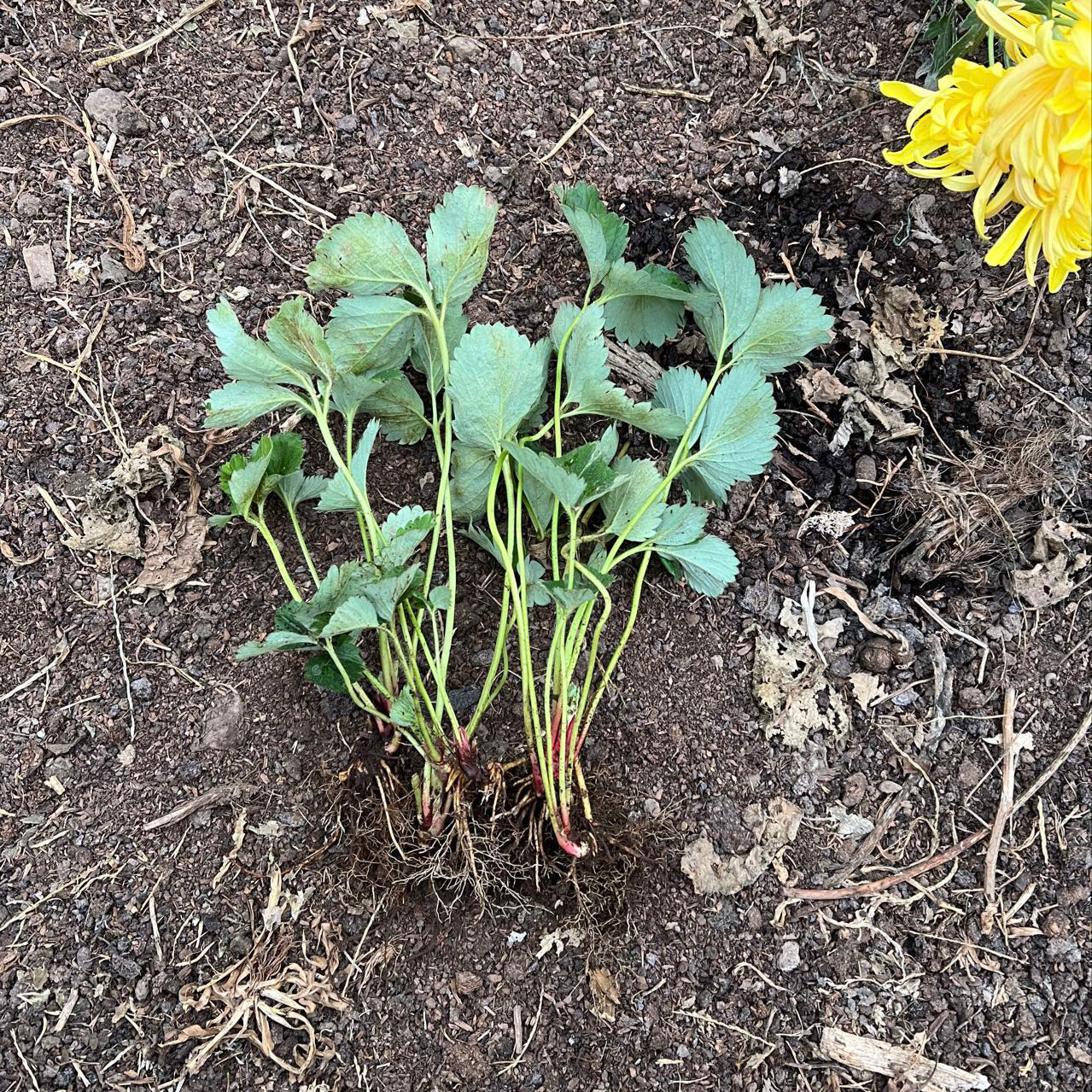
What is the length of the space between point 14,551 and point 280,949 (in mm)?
688

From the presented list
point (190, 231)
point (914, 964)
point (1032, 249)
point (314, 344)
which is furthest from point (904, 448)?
point (190, 231)

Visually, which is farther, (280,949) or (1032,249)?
(280,949)

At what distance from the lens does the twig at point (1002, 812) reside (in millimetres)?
1373

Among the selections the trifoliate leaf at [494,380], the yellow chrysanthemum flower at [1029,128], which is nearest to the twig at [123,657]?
the trifoliate leaf at [494,380]

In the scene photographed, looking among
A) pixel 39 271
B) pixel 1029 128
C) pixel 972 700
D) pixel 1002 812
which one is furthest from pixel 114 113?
pixel 1002 812

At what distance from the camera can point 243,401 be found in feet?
4.03

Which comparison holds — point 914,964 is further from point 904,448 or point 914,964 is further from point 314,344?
point 314,344

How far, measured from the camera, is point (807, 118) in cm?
154

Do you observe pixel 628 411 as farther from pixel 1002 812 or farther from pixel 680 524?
pixel 1002 812

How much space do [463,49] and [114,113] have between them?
0.56 m

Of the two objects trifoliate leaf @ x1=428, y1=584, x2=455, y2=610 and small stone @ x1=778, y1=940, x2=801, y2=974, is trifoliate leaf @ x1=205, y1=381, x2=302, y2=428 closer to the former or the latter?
trifoliate leaf @ x1=428, y1=584, x2=455, y2=610

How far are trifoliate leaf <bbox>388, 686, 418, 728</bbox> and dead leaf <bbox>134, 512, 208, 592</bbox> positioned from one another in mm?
408

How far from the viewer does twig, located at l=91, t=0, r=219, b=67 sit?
1.49 metres

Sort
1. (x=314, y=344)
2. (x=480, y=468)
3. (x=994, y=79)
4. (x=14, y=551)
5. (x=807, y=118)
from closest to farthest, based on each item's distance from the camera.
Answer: (x=994, y=79) → (x=314, y=344) → (x=480, y=468) → (x=14, y=551) → (x=807, y=118)
